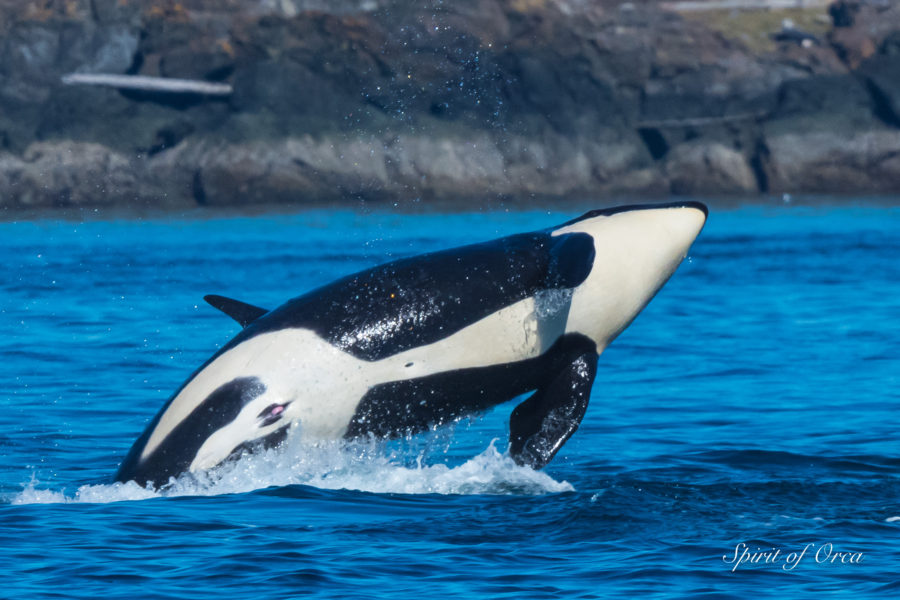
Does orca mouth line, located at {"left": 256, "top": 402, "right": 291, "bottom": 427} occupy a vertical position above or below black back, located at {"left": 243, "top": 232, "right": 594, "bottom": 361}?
below

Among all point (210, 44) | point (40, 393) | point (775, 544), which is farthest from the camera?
point (210, 44)

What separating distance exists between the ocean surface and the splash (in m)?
0.02

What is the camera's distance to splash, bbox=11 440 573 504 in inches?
327

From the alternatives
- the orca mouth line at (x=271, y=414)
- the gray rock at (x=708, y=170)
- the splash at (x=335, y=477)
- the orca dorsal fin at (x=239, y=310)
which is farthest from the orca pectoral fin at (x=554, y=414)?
the gray rock at (x=708, y=170)

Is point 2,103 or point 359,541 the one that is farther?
point 2,103

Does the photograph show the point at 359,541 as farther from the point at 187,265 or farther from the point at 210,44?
the point at 210,44

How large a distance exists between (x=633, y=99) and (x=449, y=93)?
348 inches

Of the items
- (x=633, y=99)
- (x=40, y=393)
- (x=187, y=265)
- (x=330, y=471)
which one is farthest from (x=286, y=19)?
(x=330, y=471)

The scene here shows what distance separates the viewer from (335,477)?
897cm

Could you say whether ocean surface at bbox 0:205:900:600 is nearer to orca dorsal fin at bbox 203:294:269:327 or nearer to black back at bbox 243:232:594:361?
black back at bbox 243:232:594:361

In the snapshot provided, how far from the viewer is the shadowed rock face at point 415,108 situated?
5234 centimetres

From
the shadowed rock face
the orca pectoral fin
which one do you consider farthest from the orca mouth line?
the shadowed rock face

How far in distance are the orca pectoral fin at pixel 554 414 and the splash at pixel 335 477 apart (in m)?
0.18

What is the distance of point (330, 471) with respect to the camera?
8781 mm
